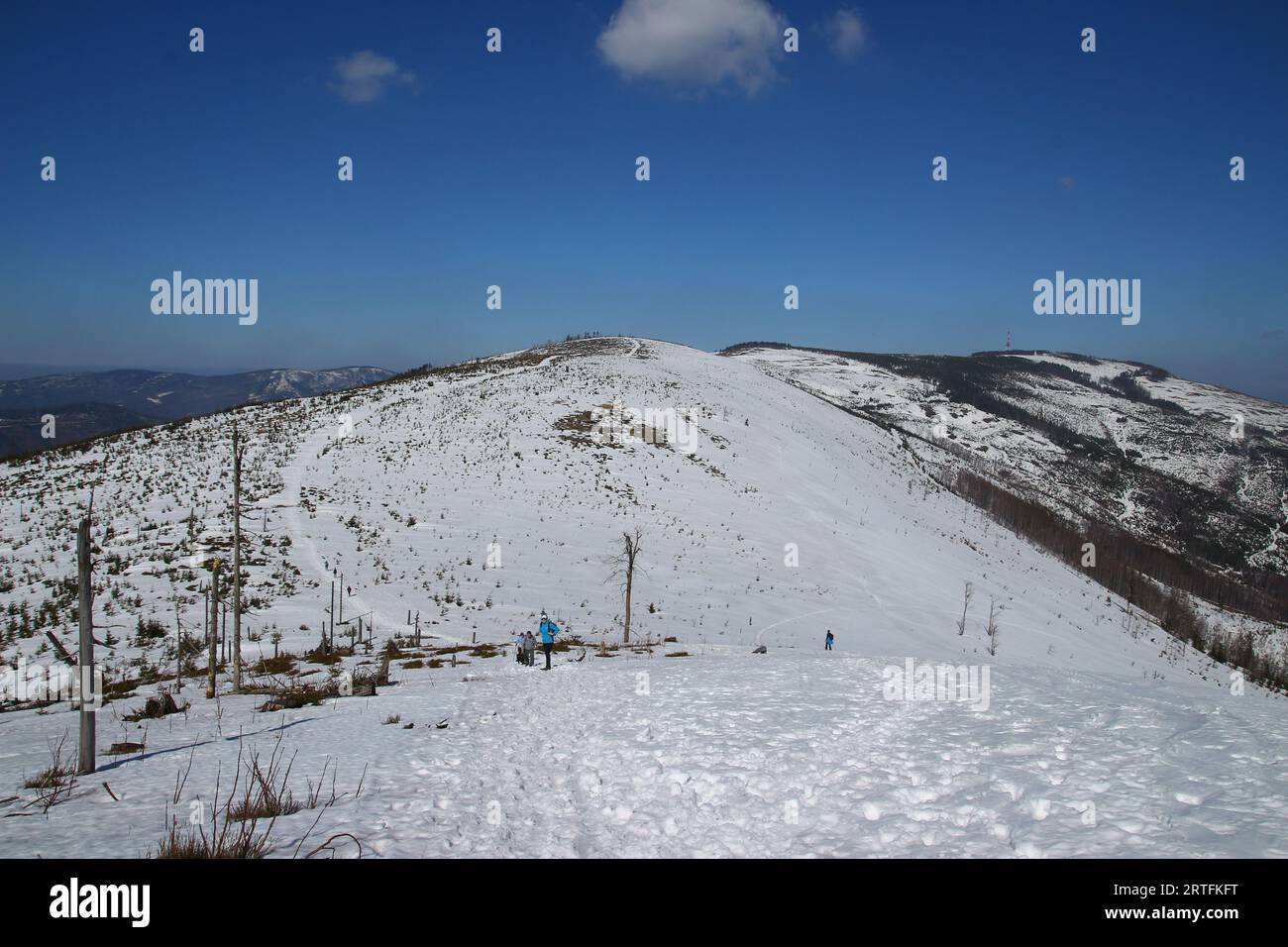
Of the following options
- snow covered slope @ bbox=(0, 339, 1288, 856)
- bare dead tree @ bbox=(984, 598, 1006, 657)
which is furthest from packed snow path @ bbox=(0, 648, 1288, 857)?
bare dead tree @ bbox=(984, 598, 1006, 657)

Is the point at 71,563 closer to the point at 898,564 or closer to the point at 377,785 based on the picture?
the point at 377,785

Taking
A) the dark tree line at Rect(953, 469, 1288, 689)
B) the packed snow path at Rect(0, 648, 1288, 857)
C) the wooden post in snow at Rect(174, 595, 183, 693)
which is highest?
the packed snow path at Rect(0, 648, 1288, 857)

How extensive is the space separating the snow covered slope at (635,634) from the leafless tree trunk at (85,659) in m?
0.74

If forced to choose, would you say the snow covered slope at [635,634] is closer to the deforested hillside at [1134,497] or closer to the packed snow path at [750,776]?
the packed snow path at [750,776]

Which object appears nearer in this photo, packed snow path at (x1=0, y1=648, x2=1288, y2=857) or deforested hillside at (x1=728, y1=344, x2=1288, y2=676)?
packed snow path at (x1=0, y1=648, x2=1288, y2=857)

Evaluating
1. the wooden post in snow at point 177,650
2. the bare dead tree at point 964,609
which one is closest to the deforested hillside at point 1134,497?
the bare dead tree at point 964,609

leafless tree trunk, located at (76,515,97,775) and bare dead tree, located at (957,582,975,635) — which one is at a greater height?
leafless tree trunk, located at (76,515,97,775)

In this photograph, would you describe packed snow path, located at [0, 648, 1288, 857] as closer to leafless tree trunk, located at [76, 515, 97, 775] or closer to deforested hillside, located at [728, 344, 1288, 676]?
leafless tree trunk, located at [76, 515, 97, 775]

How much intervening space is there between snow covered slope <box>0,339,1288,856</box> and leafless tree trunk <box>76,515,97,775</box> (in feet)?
2.44

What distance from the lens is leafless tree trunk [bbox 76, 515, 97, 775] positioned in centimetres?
898

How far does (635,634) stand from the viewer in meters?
28.7

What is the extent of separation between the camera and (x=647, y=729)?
12.2m

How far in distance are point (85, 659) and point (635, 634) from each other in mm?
21646
